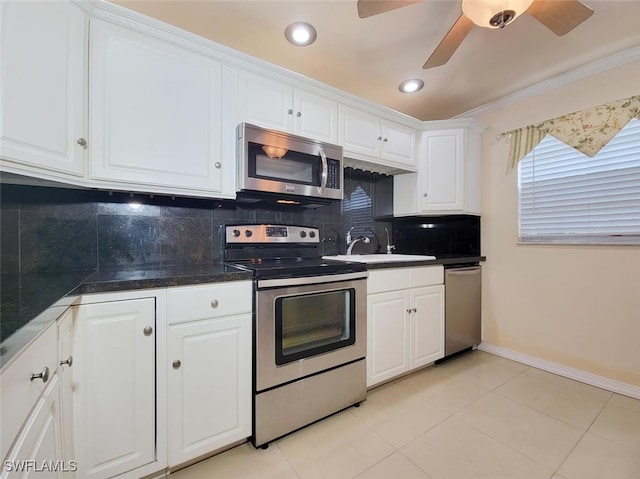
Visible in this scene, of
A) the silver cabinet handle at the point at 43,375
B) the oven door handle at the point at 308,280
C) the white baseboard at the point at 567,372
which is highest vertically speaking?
the oven door handle at the point at 308,280

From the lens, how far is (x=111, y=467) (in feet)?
3.67

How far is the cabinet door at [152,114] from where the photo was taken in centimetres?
133

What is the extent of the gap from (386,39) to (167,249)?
6.35ft

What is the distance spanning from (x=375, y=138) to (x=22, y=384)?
2.33m

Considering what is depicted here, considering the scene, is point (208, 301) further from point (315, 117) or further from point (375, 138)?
point (375, 138)

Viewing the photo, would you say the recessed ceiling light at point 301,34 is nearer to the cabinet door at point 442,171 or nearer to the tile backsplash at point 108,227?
the tile backsplash at point 108,227

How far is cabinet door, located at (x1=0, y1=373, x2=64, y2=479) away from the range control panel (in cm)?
113

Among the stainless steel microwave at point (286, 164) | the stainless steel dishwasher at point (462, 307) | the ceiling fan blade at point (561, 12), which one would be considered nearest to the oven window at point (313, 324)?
the stainless steel microwave at point (286, 164)

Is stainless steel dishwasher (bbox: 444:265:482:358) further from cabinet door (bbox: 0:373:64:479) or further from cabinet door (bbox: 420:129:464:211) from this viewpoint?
cabinet door (bbox: 0:373:64:479)

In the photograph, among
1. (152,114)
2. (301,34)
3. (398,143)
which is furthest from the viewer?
(398,143)

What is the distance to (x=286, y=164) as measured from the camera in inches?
71.7

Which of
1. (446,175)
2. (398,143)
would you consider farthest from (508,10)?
(446,175)

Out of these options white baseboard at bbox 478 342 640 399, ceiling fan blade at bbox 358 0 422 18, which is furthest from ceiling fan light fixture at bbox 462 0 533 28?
white baseboard at bbox 478 342 640 399

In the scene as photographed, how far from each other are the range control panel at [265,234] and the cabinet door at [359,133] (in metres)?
0.74
